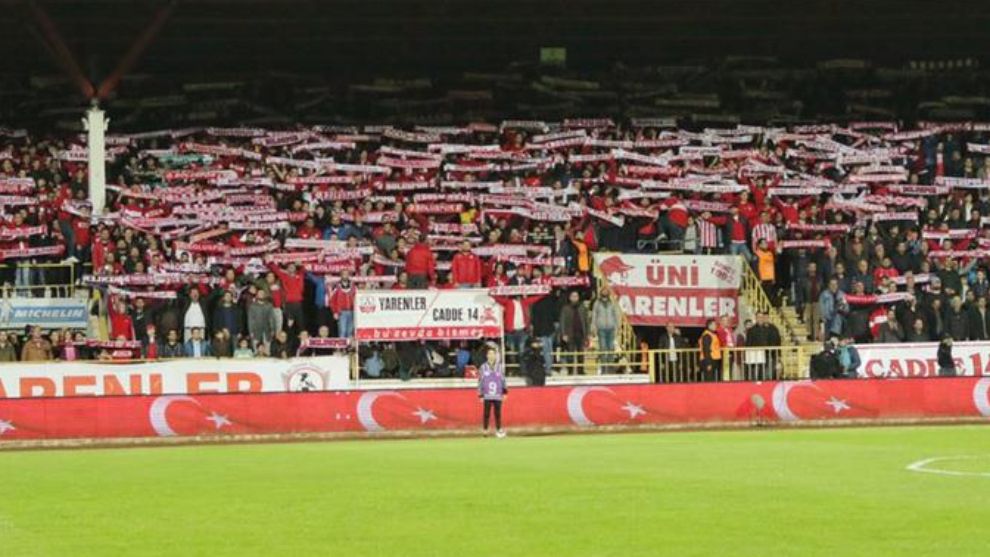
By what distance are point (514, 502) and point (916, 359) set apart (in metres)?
24.5

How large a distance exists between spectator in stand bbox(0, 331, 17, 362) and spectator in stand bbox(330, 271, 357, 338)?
267 inches

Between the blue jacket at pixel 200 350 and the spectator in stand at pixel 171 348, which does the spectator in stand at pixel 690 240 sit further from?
the spectator in stand at pixel 171 348

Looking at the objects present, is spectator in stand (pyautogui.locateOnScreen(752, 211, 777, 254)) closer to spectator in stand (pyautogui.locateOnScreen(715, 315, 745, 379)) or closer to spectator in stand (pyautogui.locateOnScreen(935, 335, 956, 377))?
spectator in stand (pyautogui.locateOnScreen(715, 315, 745, 379))

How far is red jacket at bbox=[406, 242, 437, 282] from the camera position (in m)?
42.8

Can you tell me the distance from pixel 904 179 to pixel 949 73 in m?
6.62

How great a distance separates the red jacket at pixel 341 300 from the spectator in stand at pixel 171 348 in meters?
3.46

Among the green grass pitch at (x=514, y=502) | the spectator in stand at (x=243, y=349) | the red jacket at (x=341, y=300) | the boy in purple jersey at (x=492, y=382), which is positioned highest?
the red jacket at (x=341, y=300)

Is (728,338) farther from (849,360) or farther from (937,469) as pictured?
(937,469)

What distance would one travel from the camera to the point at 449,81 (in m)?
53.7

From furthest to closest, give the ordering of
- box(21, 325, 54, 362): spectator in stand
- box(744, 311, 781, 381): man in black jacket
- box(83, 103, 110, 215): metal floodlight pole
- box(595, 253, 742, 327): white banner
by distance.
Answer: box(83, 103, 110, 215): metal floodlight pole < box(595, 253, 742, 327): white banner < box(744, 311, 781, 381): man in black jacket < box(21, 325, 54, 362): spectator in stand

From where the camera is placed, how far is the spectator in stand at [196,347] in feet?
134

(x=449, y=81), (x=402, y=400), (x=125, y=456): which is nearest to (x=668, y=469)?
(x=125, y=456)

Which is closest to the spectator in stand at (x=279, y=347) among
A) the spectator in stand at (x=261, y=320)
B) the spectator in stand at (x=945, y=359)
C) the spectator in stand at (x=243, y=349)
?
the spectator in stand at (x=261, y=320)

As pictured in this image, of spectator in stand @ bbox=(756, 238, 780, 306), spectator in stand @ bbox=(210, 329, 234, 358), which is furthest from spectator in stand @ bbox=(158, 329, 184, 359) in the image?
spectator in stand @ bbox=(756, 238, 780, 306)
